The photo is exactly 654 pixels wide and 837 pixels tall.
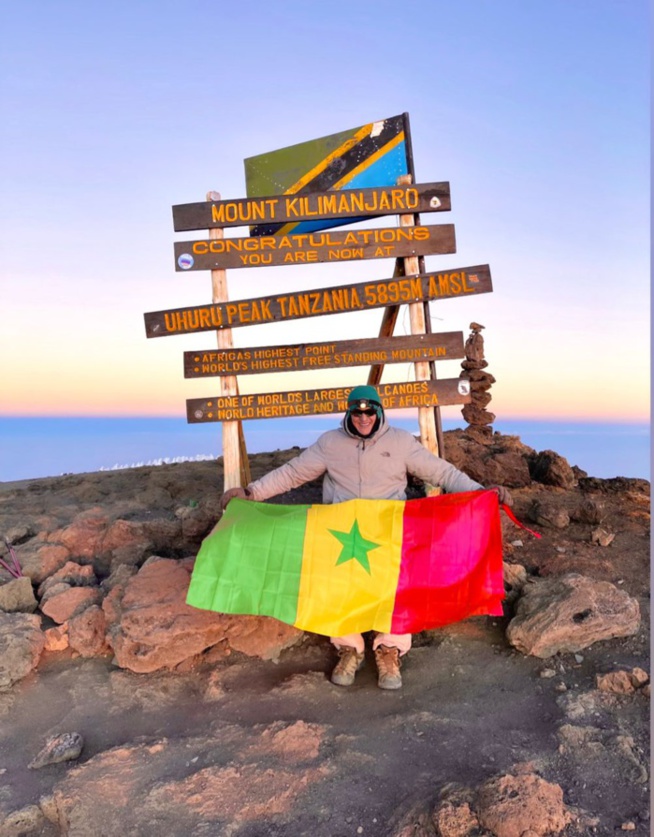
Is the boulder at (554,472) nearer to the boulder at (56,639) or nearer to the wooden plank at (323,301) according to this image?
the wooden plank at (323,301)

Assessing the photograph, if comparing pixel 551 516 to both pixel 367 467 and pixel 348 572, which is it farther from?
pixel 348 572

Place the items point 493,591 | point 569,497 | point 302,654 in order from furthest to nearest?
point 569,497 < point 302,654 < point 493,591

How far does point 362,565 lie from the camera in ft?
18.6

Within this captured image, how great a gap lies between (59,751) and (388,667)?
8.46 ft

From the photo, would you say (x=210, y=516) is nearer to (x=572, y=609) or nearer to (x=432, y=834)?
(x=572, y=609)

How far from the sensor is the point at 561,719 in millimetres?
4770

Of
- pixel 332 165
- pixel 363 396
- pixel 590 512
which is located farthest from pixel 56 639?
pixel 590 512

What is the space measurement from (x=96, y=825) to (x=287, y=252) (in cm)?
544

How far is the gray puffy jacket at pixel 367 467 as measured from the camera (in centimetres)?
598

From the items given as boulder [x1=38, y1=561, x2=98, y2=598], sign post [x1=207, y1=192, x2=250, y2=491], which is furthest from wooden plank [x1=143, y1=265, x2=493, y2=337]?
boulder [x1=38, y1=561, x2=98, y2=598]

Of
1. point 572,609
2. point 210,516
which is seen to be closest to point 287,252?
point 210,516

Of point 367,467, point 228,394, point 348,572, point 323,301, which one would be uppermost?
point 323,301

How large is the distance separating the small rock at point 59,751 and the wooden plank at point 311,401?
3.45 m

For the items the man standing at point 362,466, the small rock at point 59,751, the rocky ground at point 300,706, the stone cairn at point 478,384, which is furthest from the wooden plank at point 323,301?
the stone cairn at point 478,384
